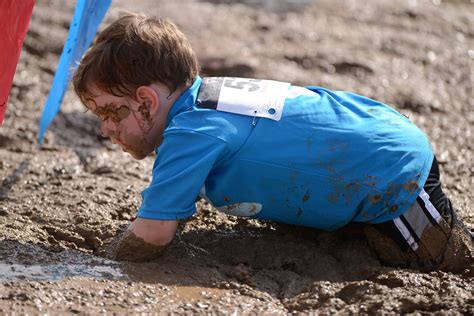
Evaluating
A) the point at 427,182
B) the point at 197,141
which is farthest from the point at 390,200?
the point at 197,141

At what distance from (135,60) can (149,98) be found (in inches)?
5.1

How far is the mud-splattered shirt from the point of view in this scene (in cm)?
246

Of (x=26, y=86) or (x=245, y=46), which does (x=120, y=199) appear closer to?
(x=26, y=86)

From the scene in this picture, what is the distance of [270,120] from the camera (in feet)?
8.44

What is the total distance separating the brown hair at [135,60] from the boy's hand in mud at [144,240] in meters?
0.43

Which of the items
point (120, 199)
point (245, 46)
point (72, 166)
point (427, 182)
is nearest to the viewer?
point (427, 182)

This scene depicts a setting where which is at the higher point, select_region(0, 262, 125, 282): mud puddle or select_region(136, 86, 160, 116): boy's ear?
select_region(136, 86, 160, 116): boy's ear

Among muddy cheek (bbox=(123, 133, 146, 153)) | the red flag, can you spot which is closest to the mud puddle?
muddy cheek (bbox=(123, 133, 146, 153))

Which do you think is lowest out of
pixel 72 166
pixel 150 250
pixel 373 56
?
pixel 72 166

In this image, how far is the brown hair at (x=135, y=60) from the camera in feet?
8.45

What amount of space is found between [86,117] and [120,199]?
42.5 inches

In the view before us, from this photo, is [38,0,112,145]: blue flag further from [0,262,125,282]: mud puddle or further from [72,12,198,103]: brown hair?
[0,262,125,282]: mud puddle

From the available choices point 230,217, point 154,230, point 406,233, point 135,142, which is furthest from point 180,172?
point 406,233

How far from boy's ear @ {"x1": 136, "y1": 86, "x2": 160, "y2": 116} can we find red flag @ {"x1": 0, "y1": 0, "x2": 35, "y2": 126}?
0.60 metres
